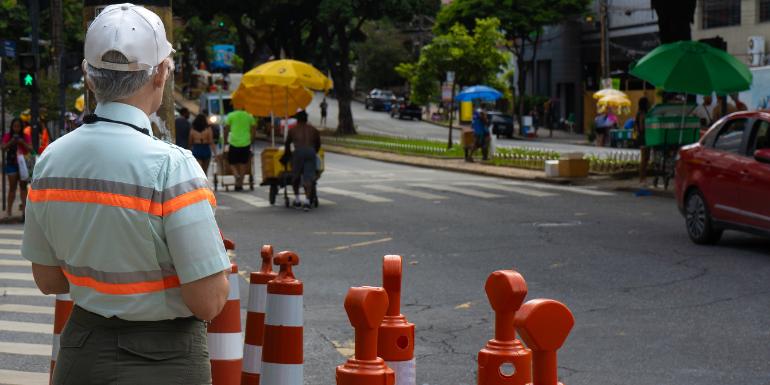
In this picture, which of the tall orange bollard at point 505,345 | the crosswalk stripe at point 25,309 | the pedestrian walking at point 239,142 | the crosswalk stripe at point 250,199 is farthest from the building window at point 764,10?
the tall orange bollard at point 505,345

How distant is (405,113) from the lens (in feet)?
273

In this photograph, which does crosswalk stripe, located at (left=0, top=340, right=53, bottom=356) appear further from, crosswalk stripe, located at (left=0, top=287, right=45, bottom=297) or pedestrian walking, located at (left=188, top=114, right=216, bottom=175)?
pedestrian walking, located at (left=188, top=114, right=216, bottom=175)

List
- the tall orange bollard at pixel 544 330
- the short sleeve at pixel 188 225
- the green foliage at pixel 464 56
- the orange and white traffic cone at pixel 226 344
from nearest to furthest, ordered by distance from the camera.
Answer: the tall orange bollard at pixel 544 330 < the short sleeve at pixel 188 225 < the orange and white traffic cone at pixel 226 344 < the green foliage at pixel 464 56

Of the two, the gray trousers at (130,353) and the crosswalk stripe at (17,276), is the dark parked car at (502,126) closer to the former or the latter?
the crosswalk stripe at (17,276)

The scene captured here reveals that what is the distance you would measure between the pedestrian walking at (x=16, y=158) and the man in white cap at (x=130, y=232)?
17704 millimetres

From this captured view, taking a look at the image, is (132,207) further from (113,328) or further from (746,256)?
(746,256)

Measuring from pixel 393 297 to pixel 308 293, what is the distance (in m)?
7.44

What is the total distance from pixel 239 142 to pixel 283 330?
20.9 meters

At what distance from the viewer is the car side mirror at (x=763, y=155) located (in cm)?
1412

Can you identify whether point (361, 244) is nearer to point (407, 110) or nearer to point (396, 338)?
point (396, 338)

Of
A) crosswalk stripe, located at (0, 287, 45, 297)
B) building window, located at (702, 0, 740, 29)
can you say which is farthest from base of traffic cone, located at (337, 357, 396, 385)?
building window, located at (702, 0, 740, 29)

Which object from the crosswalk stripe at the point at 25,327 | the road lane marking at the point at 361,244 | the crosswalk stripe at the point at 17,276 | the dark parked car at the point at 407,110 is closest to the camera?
the crosswalk stripe at the point at 25,327

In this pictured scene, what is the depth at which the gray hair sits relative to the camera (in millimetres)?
3541

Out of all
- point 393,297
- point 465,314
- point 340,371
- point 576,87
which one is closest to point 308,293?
point 465,314
